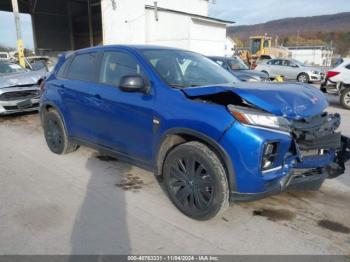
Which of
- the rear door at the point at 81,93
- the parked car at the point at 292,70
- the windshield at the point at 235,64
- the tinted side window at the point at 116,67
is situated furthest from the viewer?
the parked car at the point at 292,70

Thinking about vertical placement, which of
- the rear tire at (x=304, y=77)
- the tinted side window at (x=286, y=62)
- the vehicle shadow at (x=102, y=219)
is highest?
the tinted side window at (x=286, y=62)

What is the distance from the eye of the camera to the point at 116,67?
4.21 metres

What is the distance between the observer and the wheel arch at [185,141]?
3.00 meters

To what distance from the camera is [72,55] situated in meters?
5.17

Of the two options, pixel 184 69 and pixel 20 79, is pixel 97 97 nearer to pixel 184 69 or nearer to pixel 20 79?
pixel 184 69

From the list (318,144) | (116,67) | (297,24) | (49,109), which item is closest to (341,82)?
(318,144)

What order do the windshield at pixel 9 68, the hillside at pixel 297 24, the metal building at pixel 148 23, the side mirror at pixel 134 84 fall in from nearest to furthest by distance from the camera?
the side mirror at pixel 134 84, the windshield at pixel 9 68, the metal building at pixel 148 23, the hillside at pixel 297 24

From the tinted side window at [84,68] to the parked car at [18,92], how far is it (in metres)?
3.91

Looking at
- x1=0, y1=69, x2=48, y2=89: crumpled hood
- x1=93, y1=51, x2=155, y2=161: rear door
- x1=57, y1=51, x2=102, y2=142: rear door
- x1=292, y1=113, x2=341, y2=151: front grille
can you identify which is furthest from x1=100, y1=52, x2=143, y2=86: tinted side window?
x1=0, y1=69, x2=48, y2=89: crumpled hood

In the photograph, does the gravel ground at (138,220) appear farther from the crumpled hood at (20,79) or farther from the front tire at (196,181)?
the crumpled hood at (20,79)

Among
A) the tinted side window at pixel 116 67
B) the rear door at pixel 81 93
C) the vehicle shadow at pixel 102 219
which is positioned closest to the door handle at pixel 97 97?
the rear door at pixel 81 93

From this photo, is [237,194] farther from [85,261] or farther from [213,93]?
[85,261]

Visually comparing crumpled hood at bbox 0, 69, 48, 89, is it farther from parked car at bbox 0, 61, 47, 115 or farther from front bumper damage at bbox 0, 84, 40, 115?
front bumper damage at bbox 0, 84, 40, 115

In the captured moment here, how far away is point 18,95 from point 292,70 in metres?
16.3
